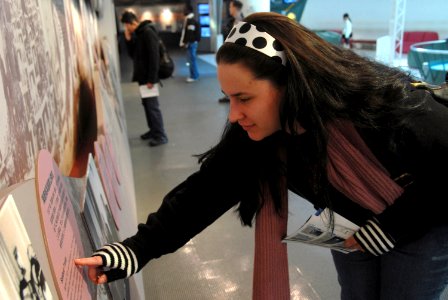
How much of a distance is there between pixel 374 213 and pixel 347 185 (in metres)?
0.12

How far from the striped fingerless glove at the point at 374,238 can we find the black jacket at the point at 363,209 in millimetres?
19

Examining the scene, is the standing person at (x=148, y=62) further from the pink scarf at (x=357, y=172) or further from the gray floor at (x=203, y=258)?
the pink scarf at (x=357, y=172)

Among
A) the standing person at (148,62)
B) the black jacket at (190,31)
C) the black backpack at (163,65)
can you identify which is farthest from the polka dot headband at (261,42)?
the black jacket at (190,31)

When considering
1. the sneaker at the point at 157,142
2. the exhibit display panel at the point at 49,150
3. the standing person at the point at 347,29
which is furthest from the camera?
the standing person at the point at 347,29

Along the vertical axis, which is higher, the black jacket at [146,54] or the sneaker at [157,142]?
the black jacket at [146,54]

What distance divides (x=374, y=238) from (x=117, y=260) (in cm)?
71

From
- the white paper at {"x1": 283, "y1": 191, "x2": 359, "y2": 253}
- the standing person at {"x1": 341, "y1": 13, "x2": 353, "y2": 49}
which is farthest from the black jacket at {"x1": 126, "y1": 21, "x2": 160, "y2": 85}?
the standing person at {"x1": 341, "y1": 13, "x2": 353, "y2": 49}

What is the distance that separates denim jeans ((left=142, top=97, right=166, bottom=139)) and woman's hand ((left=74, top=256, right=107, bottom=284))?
3878mm

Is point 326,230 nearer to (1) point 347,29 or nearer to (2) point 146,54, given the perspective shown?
(2) point 146,54

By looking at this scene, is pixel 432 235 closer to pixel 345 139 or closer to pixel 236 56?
pixel 345 139

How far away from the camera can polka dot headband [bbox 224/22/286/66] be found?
100 centimetres

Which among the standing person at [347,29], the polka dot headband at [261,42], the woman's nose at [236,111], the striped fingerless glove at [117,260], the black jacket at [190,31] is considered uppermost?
the polka dot headband at [261,42]

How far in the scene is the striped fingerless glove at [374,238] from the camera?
3.91 ft

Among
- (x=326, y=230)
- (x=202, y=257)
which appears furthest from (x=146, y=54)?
(x=326, y=230)
